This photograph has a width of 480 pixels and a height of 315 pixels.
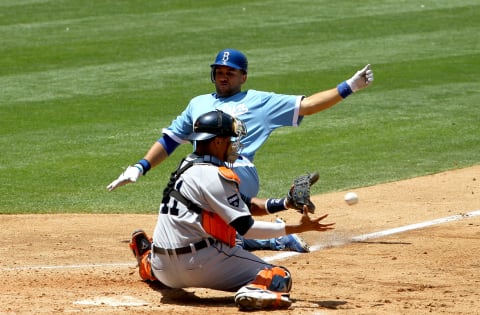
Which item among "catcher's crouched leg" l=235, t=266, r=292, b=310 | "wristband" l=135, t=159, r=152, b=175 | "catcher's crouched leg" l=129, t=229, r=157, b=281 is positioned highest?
"wristband" l=135, t=159, r=152, b=175

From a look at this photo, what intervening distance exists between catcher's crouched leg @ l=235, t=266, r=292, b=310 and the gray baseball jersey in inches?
6.6

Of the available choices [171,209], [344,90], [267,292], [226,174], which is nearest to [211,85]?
[344,90]

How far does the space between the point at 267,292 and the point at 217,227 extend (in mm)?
511

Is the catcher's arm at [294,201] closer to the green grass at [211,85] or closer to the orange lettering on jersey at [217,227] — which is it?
the orange lettering on jersey at [217,227]

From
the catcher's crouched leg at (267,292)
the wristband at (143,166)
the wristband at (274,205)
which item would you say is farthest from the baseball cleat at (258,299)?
the wristband at (143,166)

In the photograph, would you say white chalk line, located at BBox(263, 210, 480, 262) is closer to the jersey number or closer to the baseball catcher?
the baseball catcher

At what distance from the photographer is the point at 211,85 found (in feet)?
47.4

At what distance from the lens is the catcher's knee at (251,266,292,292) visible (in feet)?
18.7

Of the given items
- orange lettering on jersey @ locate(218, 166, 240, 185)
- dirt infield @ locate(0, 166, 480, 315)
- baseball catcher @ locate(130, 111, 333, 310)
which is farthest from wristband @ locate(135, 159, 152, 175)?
orange lettering on jersey @ locate(218, 166, 240, 185)

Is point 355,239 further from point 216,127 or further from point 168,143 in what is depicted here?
point 216,127

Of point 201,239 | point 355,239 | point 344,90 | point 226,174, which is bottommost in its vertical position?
point 355,239

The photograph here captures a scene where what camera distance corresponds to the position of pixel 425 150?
37.3 ft

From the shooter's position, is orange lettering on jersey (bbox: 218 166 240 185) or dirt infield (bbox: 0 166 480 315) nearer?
orange lettering on jersey (bbox: 218 166 240 185)

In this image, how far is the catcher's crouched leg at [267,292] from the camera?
554 cm
